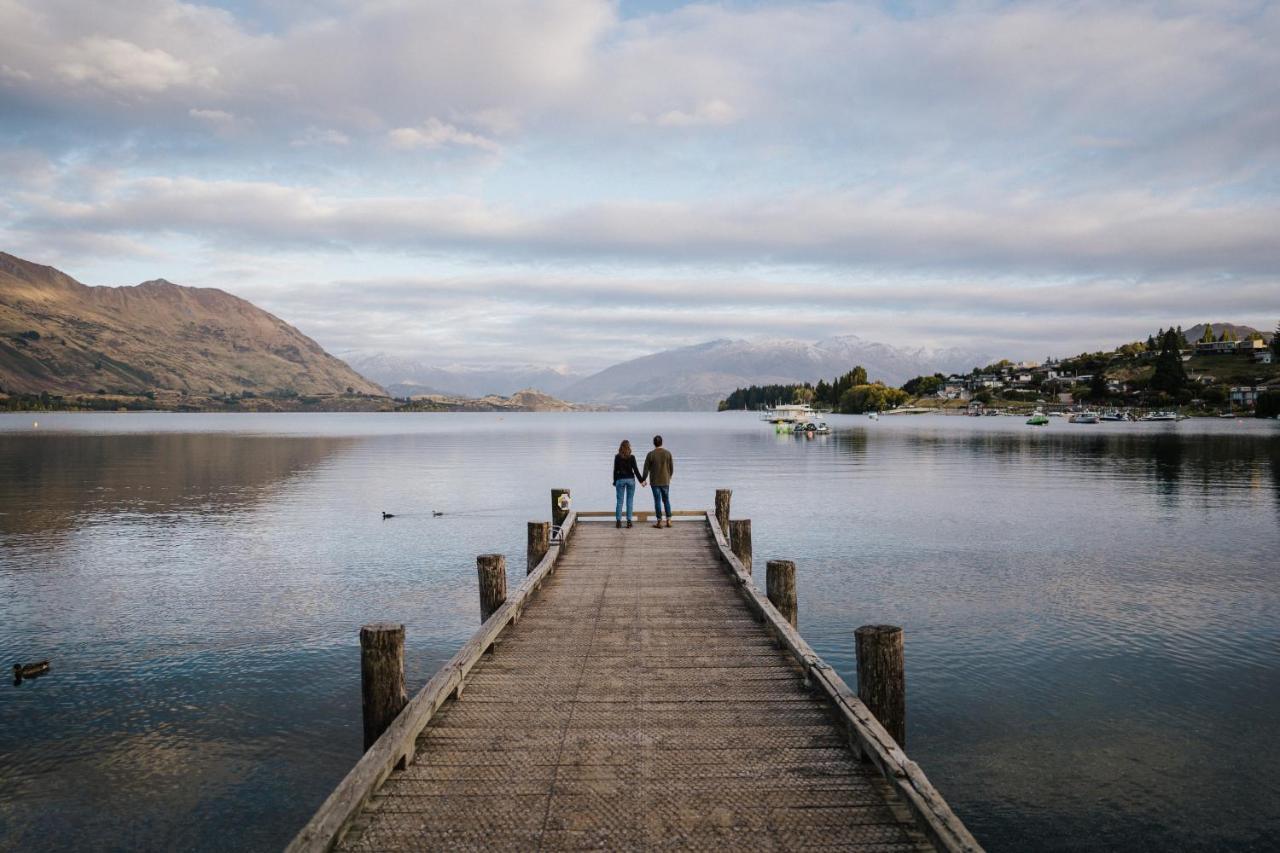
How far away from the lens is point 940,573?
28891 millimetres

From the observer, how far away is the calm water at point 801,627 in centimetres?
1247

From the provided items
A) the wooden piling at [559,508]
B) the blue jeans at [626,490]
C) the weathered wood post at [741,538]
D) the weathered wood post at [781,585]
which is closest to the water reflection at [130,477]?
the wooden piling at [559,508]

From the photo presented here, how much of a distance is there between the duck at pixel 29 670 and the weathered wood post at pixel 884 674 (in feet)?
59.7

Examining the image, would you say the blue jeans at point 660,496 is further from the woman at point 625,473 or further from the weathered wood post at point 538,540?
the weathered wood post at point 538,540

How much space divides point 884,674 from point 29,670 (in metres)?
18.6

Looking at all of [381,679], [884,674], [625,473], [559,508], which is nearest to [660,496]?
[625,473]

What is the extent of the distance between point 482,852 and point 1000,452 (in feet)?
324

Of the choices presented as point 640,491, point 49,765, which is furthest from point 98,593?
point 640,491

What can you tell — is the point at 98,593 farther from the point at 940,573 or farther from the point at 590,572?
the point at 940,573

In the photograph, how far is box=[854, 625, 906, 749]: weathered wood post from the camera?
11.1m

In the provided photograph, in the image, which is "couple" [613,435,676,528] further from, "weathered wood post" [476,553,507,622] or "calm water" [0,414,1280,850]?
"weathered wood post" [476,553,507,622]

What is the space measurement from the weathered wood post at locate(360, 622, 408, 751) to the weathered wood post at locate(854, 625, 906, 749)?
649 centimetres

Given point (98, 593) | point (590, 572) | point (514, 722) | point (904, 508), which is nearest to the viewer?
point (514, 722)

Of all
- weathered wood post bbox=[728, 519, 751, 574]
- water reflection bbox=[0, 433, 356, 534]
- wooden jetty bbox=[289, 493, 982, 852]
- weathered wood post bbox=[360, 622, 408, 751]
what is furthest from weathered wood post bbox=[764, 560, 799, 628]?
water reflection bbox=[0, 433, 356, 534]
